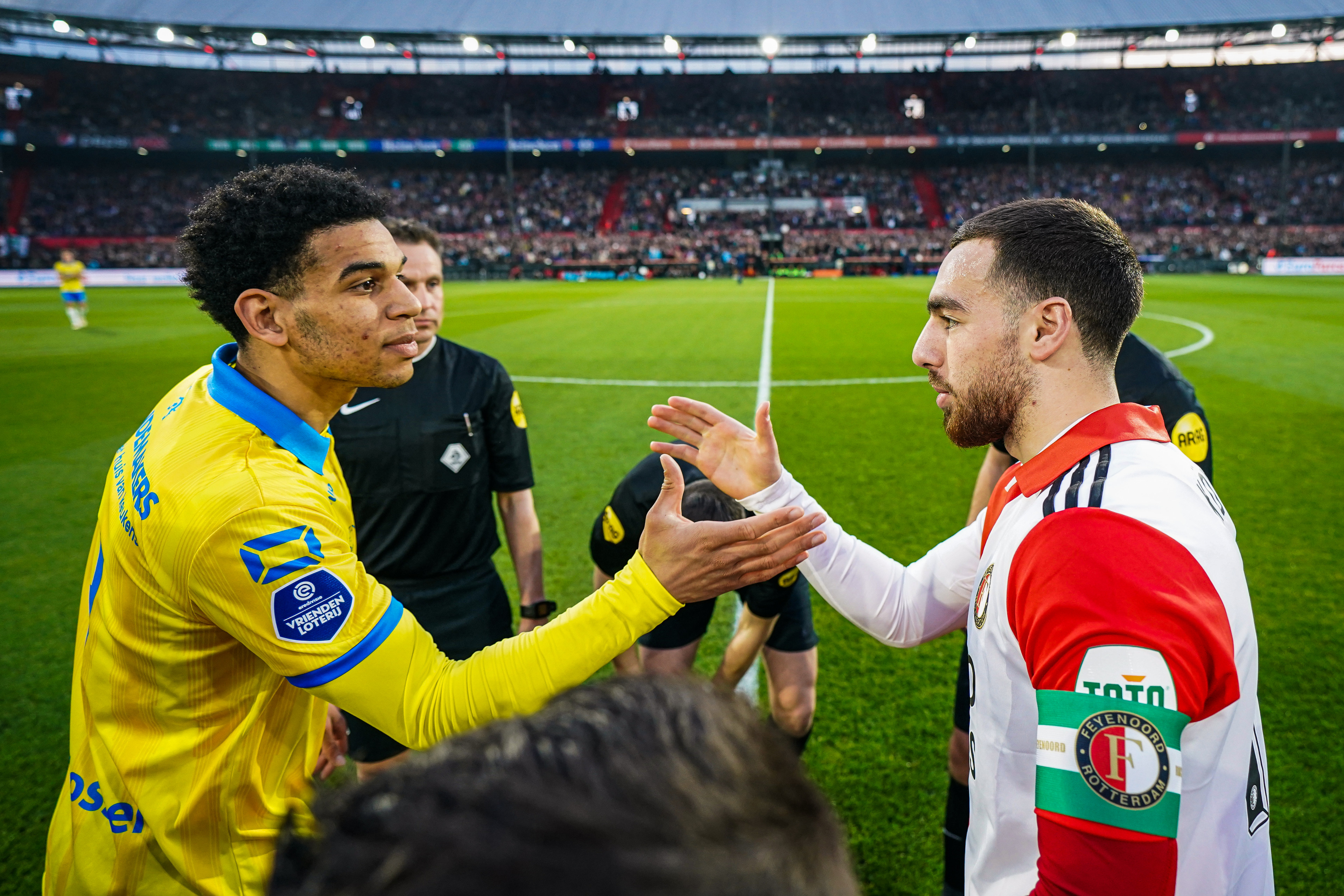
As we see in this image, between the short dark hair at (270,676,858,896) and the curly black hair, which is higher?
the curly black hair

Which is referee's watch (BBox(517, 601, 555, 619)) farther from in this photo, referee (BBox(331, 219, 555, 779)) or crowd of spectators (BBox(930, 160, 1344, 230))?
crowd of spectators (BBox(930, 160, 1344, 230))

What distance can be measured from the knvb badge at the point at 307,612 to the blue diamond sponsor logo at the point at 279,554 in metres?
0.03

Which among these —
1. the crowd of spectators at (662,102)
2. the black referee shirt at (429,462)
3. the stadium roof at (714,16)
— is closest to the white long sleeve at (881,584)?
the black referee shirt at (429,462)

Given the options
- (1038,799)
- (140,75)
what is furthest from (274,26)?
(1038,799)

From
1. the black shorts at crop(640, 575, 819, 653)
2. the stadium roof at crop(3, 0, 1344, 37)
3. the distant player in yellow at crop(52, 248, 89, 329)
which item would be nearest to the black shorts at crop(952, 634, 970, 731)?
the black shorts at crop(640, 575, 819, 653)

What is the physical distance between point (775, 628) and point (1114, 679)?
2.54 m

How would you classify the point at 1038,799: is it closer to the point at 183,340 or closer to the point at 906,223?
the point at 183,340

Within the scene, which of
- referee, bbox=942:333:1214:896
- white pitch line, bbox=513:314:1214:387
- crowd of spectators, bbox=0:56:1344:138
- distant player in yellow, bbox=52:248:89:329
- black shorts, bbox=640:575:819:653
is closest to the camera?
referee, bbox=942:333:1214:896

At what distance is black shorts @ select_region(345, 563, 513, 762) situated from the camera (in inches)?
133

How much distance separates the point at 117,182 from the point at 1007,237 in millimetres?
63621

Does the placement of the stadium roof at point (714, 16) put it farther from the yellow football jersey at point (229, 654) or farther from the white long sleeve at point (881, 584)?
the yellow football jersey at point (229, 654)

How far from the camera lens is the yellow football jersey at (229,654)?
1675 millimetres

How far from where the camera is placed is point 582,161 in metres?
56.3

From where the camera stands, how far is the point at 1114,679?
1.42 m
